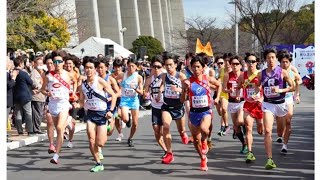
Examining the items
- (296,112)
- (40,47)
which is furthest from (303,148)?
(40,47)

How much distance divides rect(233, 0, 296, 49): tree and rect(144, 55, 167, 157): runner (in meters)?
38.3

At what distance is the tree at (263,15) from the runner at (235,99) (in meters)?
37.2

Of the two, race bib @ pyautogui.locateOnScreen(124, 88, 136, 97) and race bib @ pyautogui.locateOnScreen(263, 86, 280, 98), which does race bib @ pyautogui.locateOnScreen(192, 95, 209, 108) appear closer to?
race bib @ pyautogui.locateOnScreen(263, 86, 280, 98)

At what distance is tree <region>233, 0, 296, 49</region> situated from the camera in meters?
49.0

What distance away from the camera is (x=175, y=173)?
9492mm

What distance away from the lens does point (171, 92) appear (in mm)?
10555

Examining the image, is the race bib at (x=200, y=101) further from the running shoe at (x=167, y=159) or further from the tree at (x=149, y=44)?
the tree at (x=149, y=44)

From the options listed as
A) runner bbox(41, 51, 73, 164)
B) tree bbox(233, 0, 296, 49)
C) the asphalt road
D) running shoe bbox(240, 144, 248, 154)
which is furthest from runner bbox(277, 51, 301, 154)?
tree bbox(233, 0, 296, 49)

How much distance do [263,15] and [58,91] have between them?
4064cm

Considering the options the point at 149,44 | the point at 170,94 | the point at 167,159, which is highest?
the point at 149,44

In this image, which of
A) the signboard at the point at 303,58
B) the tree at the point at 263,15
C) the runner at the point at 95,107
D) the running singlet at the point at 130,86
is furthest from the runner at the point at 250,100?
the tree at the point at 263,15

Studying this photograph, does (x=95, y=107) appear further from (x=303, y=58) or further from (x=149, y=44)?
(x=149, y=44)

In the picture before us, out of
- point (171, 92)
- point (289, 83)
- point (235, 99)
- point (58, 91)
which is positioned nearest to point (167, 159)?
point (171, 92)

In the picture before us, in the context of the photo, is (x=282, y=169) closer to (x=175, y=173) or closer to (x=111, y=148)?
(x=175, y=173)
